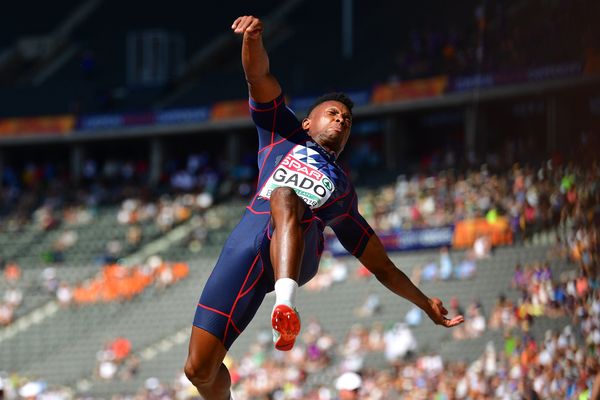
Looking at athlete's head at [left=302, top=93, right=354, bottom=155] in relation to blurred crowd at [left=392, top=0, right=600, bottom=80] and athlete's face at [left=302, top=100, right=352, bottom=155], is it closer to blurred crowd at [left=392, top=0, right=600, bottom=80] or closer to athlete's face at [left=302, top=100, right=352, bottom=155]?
athlete's face at [left=302, top=100, right=352, bottom=155]

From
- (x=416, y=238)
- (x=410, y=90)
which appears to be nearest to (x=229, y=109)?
(x=410, y=90)

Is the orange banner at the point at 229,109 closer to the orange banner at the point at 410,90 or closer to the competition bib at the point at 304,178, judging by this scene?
the orange banner at the point at 410,90

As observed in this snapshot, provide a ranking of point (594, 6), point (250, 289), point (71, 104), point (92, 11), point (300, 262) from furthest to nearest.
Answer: point (92, 11) → point (71, 104) → point (250, 289) → point (300, 262) → point (594, 6)

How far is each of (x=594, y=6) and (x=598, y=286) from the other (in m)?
1.17

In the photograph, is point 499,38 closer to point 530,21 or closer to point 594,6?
point 530,21

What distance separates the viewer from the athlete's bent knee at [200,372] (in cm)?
540

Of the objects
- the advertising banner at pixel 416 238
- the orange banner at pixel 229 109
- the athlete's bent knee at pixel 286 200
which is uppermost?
the athlete's bent knee at pixel 286 200

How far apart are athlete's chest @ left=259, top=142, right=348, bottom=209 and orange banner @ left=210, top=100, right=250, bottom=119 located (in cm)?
2348

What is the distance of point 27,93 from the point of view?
1309 inches

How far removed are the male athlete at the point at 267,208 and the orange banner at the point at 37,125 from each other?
26.8 meters

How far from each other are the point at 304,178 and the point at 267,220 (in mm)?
260

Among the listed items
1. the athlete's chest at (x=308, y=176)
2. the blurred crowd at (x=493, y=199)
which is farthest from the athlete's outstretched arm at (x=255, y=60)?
the blurred crowd at (x=493, y=199)

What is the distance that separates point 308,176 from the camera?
5383 millimetres

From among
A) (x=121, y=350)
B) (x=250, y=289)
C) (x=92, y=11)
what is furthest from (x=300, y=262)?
(x=92, y=11)
